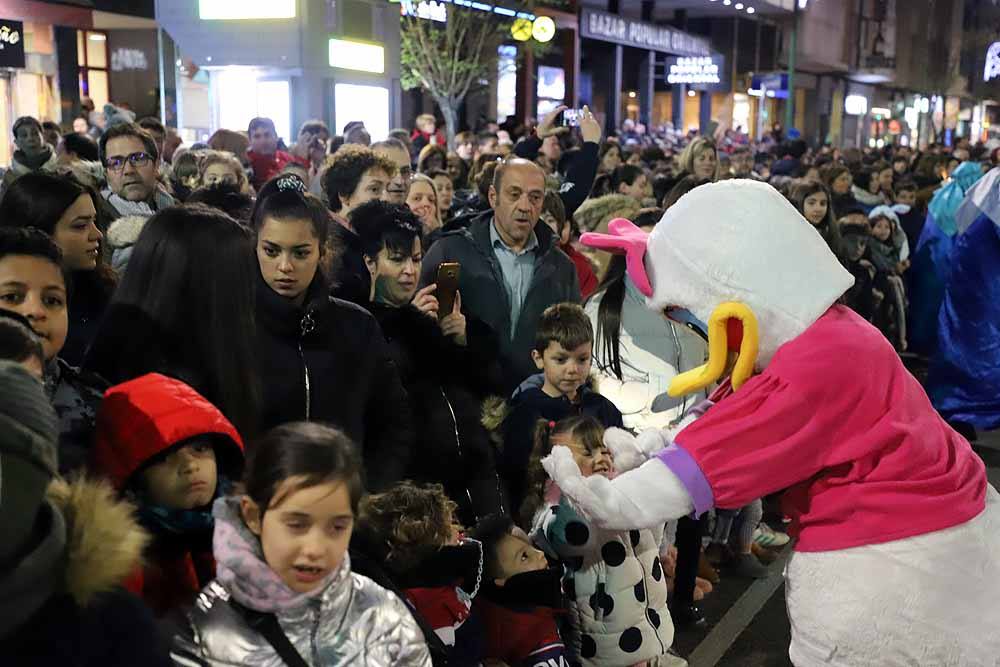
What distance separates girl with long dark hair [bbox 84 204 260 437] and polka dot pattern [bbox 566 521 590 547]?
140 centimetres

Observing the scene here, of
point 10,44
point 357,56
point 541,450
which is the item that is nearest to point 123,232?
point 541,450

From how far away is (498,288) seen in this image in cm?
512

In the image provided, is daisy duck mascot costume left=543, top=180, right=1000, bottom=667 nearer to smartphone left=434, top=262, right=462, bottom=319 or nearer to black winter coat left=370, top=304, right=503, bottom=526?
black winter coat left=370, top=304, right=503, bottom=526

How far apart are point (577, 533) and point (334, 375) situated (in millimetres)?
1137

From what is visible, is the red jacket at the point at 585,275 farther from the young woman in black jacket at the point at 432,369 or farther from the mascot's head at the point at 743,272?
the mascot's head at the point at 743,272

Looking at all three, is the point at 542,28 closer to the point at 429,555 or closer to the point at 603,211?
the point at 603,211

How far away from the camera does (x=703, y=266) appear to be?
2.76 meters

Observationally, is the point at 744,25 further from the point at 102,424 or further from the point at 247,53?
the point at 102,424

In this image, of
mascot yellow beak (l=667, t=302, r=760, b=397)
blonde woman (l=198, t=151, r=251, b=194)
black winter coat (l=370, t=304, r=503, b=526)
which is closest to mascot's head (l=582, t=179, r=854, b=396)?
mascot yellow beak (l=667, t=302, r=760, b=397)

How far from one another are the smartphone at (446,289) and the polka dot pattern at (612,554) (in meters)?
1.13

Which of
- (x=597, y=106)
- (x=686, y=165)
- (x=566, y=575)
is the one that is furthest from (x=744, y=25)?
(x=566, y=575)

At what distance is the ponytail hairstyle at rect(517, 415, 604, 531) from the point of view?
3928 millimetres

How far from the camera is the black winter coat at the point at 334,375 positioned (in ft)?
10.7

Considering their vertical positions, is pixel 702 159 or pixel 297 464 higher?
pixel 702 159
